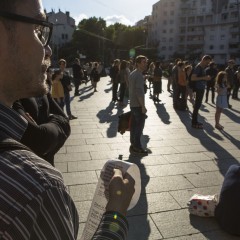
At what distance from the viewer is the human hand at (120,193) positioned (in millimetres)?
1116

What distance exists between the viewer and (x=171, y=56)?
81500mm

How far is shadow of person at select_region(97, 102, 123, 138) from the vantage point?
314 inches

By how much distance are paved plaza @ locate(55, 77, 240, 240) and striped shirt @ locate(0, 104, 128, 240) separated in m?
2.63

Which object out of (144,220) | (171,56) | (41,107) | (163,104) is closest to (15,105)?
(41,107)

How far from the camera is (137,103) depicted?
20.2 feet

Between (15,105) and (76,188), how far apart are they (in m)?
2.70

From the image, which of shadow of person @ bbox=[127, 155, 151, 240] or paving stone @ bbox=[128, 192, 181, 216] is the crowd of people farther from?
paving stone @ bbox=[128, 192, 181, 216]

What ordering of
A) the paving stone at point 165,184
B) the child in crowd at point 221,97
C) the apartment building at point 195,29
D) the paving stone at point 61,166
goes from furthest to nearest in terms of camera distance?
the apartment building at point 195,29 → the child in crowd at point 221,97 → the paving stone at point 61,166 → the paving stone at point 165,184

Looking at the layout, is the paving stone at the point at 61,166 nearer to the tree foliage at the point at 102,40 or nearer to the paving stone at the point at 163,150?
the paving stone at the point at 163,150

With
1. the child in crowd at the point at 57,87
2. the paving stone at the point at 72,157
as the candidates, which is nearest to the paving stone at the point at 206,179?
the paving stone at the point at 72,157

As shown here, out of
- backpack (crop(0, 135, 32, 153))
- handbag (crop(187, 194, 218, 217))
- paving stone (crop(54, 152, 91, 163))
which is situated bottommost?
paving stone (crop(54, 152, 91, 163))

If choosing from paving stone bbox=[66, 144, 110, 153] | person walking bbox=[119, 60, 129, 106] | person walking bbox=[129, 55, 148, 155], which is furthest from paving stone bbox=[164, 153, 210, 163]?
person walking bbox=[119, 60, 129, 106]

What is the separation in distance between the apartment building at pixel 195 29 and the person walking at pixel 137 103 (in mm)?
71793

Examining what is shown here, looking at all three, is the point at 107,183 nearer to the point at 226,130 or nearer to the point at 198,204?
the point at 198,204
